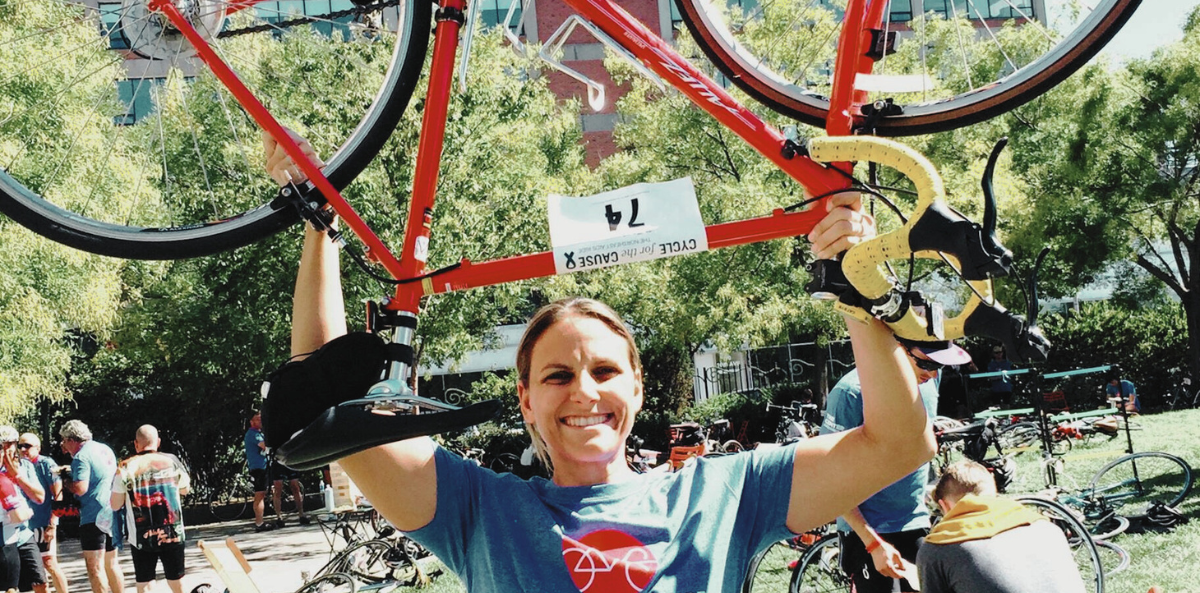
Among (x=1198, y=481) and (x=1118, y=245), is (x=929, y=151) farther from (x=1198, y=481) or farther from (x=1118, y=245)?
(x=1198, y=481)

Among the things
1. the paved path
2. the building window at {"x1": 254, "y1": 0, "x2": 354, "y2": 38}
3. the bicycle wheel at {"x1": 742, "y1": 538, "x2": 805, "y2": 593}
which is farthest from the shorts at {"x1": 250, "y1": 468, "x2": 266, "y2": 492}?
the building window at {"x1": 254, "y1": 0, "x2": 354, "y2": 38}

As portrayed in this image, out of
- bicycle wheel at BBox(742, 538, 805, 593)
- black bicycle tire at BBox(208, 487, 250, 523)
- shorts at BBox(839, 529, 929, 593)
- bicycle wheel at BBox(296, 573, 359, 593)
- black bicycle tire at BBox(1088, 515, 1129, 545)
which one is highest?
shorts at BBox(839, 529, 929, 593)

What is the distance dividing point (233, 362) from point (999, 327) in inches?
713

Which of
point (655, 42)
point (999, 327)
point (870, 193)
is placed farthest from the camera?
point (655, 42)

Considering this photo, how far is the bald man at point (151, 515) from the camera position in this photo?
28.7 feet

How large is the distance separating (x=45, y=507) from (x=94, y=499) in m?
0.59

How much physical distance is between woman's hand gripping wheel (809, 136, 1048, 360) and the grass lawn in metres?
6.08

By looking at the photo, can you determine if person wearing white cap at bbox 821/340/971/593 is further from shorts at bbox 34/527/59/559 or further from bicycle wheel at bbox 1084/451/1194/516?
shorts at bbox 34/527/59/559

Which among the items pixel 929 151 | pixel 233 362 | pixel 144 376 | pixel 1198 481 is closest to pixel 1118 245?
pixel 929 151

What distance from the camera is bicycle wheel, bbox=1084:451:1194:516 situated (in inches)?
373

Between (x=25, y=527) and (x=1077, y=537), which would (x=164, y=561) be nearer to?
(x=25, y=527)

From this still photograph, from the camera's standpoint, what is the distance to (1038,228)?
22.0 metres

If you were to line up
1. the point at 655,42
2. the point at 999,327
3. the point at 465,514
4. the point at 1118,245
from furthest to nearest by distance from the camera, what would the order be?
the point at 1118,245 → the point at 655,42 → the point at 465,514 → the point at 999,327

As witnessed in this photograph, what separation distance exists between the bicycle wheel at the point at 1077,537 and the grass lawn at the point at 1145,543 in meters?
0.21
